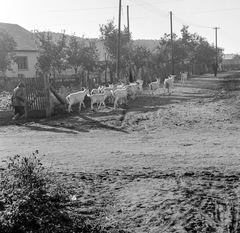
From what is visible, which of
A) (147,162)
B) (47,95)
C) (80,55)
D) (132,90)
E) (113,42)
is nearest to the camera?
(147,162)

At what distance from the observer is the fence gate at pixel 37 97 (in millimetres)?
17469

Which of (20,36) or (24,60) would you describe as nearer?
(24,60)

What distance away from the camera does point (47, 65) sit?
122 feet

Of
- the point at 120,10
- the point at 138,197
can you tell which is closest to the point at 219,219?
the point at 138,197

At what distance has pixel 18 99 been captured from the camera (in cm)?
1714

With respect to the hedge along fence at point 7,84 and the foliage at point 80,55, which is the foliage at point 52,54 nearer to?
the foliage at point 80,55

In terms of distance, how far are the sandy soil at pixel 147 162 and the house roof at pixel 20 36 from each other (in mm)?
31903

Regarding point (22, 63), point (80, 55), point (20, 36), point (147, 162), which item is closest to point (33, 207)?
point (147, 162)

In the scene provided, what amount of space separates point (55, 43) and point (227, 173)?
33.2 m

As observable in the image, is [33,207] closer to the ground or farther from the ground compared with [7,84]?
closer to the ground

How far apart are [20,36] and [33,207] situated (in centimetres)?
4790

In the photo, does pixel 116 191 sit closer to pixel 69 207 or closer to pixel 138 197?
pixel 138 197

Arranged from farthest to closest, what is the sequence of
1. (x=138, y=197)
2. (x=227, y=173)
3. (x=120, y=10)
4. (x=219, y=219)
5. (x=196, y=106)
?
(x=120, y=10)
(x=196, y=106)
(x=227, y=173)
(x=138, y=197)
(x=219, y=219)

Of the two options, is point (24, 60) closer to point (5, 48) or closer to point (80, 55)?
point (5, 48)
